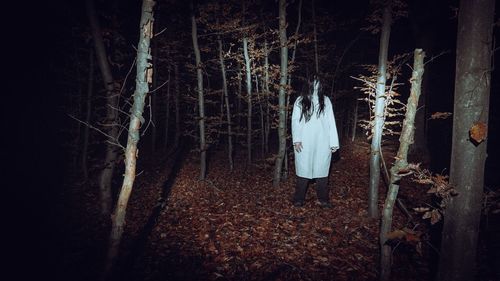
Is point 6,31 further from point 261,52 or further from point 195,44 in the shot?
point 261,52

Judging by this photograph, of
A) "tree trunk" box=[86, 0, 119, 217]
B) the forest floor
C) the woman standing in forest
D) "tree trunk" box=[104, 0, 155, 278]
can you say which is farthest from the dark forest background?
the woman standing in forest

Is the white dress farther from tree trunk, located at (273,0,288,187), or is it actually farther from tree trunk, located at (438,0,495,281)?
tree trunk, located at (438,0,495,281)

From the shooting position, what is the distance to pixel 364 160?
1301 centimetres

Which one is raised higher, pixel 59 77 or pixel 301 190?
pixel 59 77

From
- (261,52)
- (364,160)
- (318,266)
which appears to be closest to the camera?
(318,266)

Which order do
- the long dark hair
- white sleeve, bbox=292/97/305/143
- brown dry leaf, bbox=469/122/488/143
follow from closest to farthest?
brown dry leaf, bbox=469/122/488/143 → the long dark hair → white sleeve, bbox=292/97/305/143

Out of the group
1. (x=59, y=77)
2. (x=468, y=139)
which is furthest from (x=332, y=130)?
(x=59, y=77)

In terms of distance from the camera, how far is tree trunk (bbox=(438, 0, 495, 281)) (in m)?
3.16

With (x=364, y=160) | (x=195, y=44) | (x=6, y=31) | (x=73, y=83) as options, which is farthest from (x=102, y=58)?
(x=6, y=31)

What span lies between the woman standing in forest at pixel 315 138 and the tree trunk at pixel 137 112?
4067mm

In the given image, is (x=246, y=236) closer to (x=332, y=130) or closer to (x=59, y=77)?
(x=332, y=130)

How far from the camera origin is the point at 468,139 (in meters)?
3.26

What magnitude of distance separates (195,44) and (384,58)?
595cm

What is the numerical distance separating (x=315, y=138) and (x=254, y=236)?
9.15ft
